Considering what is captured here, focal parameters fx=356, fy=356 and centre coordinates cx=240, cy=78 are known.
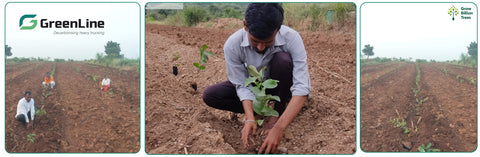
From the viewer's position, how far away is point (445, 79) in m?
2.29

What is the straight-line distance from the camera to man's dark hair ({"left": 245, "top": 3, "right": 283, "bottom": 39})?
60.5 inches

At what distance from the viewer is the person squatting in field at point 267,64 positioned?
62.2 inches

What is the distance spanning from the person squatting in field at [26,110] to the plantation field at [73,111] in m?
0.02

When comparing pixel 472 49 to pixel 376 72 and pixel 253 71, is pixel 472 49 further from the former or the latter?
pixel 253 71

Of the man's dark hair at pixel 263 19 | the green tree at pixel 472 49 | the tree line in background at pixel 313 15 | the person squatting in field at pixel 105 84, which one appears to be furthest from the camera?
the tree line in background at pixel 313 15

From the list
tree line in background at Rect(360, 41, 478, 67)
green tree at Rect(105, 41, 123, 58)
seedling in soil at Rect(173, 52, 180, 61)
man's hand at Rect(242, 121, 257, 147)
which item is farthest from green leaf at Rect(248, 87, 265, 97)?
seedling in soil at Rect(173, 52, 180, 61)

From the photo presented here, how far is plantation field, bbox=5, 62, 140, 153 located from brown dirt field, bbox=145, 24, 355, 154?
0.16 meters

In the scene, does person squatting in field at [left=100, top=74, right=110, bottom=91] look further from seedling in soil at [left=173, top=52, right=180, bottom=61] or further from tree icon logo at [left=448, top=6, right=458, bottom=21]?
tree icon logo at [left=448, top=6, right=458, bottom=21]

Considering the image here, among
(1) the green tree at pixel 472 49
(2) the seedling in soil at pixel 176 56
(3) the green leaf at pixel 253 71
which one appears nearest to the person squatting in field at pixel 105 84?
(3) the green leaf at pixel 253 71

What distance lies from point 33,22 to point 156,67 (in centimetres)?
146

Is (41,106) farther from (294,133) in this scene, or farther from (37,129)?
(294,133)

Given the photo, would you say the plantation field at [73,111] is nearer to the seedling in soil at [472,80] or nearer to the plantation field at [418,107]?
the plantation field at [418,107]

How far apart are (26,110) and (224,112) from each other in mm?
1182

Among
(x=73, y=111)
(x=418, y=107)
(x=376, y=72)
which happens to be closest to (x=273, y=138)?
(x=376, y=72)
